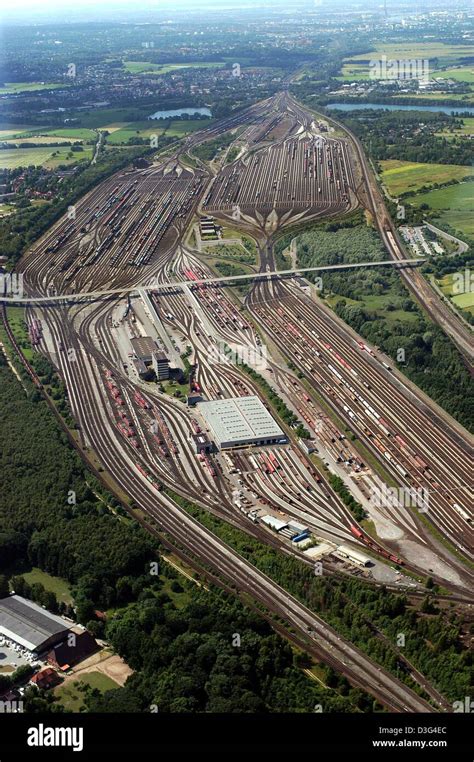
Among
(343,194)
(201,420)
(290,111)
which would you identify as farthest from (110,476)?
(290,111)

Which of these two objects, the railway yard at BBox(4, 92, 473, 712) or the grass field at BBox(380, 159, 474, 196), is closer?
the railway yard at BBox(4, 92, 473, 712)

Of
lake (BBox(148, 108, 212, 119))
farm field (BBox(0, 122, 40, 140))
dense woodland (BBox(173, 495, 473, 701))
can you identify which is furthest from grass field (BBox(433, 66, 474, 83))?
dense woodland (BBox(173, 495, 473, 701))

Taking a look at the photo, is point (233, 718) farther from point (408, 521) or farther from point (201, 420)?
point (201, 420)

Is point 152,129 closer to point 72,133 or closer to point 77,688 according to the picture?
point 72,133

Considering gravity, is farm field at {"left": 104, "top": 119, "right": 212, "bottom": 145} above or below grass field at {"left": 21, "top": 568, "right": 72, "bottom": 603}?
above

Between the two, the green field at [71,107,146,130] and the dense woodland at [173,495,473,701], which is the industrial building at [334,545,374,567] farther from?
the green field at [71,107,146,130]

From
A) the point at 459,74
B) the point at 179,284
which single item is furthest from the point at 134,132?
Result: the point at 459,74
